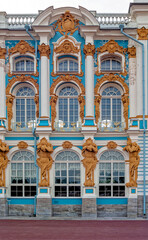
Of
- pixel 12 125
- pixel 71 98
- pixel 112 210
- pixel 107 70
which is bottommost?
pixel 112 210

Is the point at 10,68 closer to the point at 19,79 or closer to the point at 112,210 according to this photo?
the point at 19,79

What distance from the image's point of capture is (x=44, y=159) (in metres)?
29.6

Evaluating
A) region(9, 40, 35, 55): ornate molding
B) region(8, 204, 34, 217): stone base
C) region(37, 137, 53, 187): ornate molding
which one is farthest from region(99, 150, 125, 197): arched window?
region(9, 40, 35, 55): ornate molding

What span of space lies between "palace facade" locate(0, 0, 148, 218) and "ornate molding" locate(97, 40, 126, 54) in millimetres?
70

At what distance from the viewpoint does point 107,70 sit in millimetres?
31000

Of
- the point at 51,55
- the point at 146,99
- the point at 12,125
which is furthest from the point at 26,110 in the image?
the point at 146,99

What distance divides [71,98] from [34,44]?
457 centimetres

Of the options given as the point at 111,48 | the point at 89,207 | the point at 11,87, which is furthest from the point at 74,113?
the point at 89,207

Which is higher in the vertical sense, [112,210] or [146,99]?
[146,99]

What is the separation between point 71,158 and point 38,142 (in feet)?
8.10

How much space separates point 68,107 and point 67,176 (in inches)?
188

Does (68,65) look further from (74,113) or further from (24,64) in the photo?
(74,113)

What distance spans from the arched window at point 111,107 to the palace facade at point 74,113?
2.7 inches

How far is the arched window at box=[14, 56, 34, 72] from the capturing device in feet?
104
